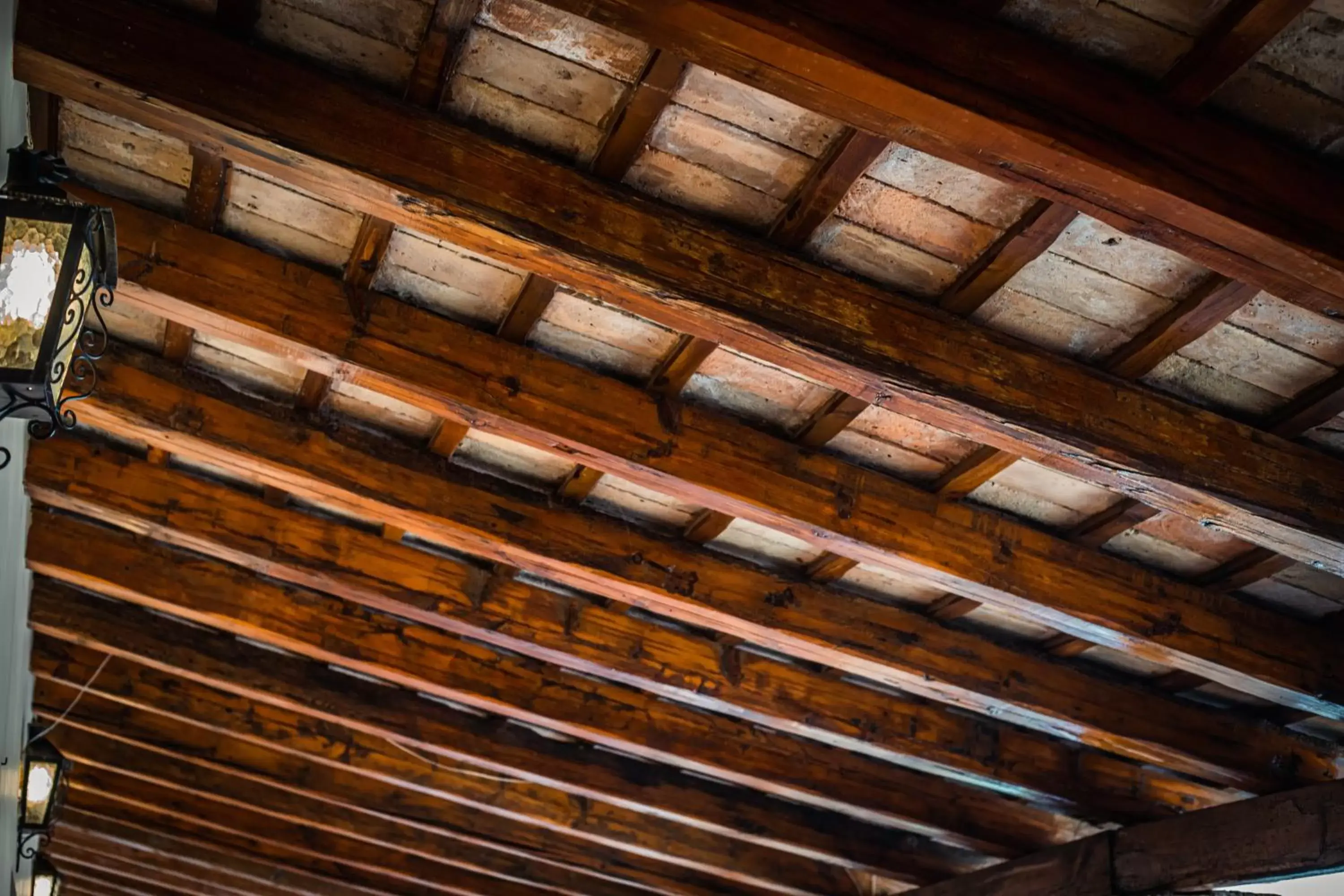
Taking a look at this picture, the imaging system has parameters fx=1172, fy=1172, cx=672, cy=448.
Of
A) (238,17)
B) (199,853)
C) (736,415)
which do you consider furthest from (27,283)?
(199,853)

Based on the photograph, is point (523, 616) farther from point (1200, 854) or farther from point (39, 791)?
point (1200, 854)

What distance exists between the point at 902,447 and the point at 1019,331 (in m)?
0.64

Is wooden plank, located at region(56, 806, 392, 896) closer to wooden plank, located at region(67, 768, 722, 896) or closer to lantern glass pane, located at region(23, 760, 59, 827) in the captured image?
wooden plank, located at region(67, 768, 722, 896)

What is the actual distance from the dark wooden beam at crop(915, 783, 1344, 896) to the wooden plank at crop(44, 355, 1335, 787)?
0.17 metres

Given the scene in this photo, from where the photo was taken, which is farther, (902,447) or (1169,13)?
(902,447)

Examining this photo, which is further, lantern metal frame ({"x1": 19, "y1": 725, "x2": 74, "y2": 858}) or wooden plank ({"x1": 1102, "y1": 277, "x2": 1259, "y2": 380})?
lantern metal frame ({"x1": 19, "y1": 725, "x2": 74, "y2": 858})

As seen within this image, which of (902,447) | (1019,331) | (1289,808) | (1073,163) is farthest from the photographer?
(1289,808)

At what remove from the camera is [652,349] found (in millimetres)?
3066

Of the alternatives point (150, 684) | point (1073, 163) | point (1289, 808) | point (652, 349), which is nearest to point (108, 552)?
point (150, 684)

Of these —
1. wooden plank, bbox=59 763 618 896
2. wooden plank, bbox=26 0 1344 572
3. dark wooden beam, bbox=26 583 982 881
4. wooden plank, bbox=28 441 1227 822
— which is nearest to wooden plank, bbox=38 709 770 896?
wooden plank, bbox=59 763 618 896

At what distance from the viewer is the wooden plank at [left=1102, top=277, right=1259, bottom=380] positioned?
2482mm

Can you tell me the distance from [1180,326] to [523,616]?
2.33 meters

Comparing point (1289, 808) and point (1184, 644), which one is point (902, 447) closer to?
point (1184, 644)

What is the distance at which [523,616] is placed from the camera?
4.02 m
